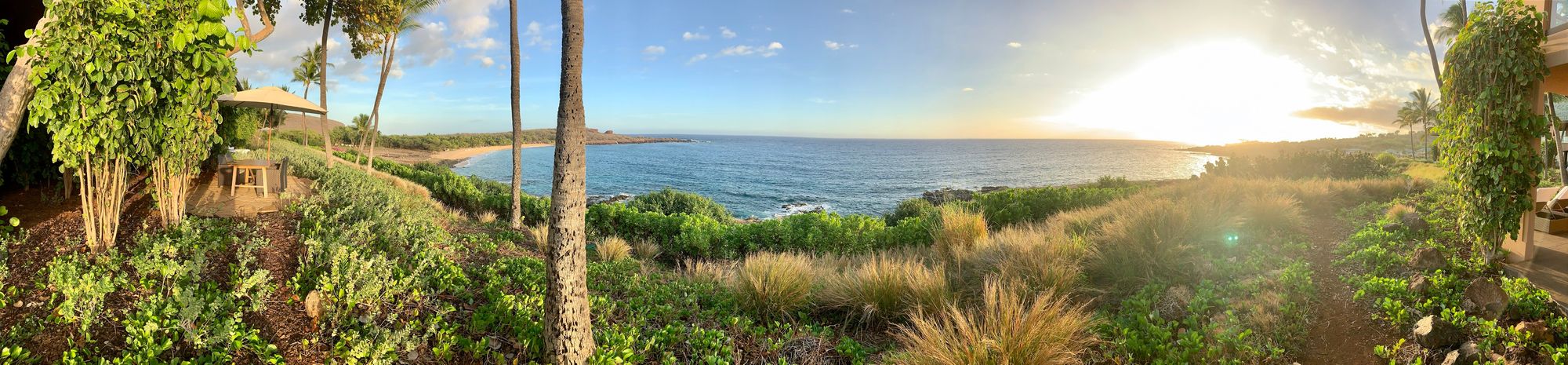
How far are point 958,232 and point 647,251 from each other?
181 inches

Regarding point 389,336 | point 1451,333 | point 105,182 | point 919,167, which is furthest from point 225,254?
point 919,167

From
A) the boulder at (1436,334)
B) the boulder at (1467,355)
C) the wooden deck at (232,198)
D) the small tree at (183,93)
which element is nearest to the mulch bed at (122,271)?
the wooden deck at (232,198)

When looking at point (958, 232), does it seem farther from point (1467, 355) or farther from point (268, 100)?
point (268, 100)

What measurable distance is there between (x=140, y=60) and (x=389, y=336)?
322 cm

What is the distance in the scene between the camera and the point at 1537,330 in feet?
12.6

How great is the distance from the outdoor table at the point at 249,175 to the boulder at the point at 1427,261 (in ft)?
43.3

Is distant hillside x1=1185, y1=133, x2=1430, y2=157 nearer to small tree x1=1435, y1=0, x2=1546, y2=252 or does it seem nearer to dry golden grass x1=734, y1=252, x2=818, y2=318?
small tree x1=1435, y1=0, x2=1546, y2=252

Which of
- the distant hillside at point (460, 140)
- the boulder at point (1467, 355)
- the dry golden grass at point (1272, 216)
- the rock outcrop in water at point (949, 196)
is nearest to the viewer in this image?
the boulder at point (1467, 355)

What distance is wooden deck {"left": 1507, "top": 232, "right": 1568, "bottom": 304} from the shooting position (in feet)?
16.4

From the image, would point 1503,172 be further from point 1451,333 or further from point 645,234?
point 645,234

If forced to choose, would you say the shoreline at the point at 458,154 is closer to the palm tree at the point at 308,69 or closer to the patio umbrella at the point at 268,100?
the palm tree at the point at 308,69

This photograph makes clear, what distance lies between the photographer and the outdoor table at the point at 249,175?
26.9 ft

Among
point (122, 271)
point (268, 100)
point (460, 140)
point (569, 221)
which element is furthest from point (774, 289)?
point (460, 140)

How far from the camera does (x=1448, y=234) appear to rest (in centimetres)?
643
